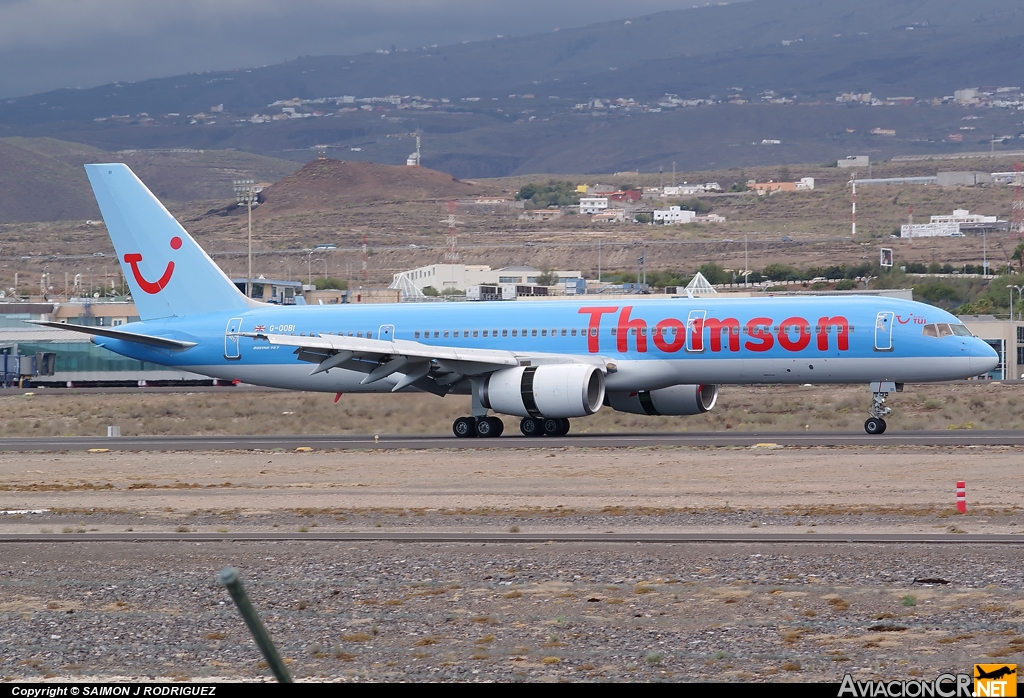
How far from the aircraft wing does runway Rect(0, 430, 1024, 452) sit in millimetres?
1878

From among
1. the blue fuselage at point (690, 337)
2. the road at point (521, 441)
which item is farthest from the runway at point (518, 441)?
the blue fuselage at point (690, 337)

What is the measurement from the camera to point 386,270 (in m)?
186

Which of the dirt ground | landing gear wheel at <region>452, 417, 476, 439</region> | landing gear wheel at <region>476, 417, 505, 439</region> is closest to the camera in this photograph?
the dirt ground

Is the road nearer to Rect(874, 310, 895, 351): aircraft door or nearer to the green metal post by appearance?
Rect(874, 310, 895, 351): aircraft door

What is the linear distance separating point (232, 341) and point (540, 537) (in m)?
24.7

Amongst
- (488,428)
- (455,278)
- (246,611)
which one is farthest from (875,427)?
(455,278)

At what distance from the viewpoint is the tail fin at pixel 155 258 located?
145 ft

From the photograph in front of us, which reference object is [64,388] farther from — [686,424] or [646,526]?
[646,526]

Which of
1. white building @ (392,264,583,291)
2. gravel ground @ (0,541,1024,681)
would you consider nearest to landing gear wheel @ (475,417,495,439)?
gravel ground @ (0,541,1024,681)

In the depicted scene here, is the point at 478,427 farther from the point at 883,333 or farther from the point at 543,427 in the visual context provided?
the point at 883,333

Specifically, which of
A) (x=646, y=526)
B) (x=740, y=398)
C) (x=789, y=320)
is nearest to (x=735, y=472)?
(x=646, y=526)

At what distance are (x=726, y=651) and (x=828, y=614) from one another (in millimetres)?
1937

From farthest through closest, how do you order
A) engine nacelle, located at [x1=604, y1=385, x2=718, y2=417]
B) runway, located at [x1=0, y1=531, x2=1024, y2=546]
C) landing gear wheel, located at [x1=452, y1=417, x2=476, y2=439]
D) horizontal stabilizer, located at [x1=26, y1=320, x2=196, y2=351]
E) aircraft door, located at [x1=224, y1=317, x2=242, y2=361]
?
aircraft door, located at [x1=224, y1=317, x2=242, y2=361] → horizontal stabilizer, located at [x1=26, y1=320, x2=196, y2=351] → engine nacelle, located at [x1=604, y1=385, x2=718, y2=417] → landing gear wheel, located at [x1=452, y1=417, x2=476, y2=439] → runway, located at [x1=0, y1=531, x2=1024, y2=546]

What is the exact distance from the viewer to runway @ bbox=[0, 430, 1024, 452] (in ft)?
112
